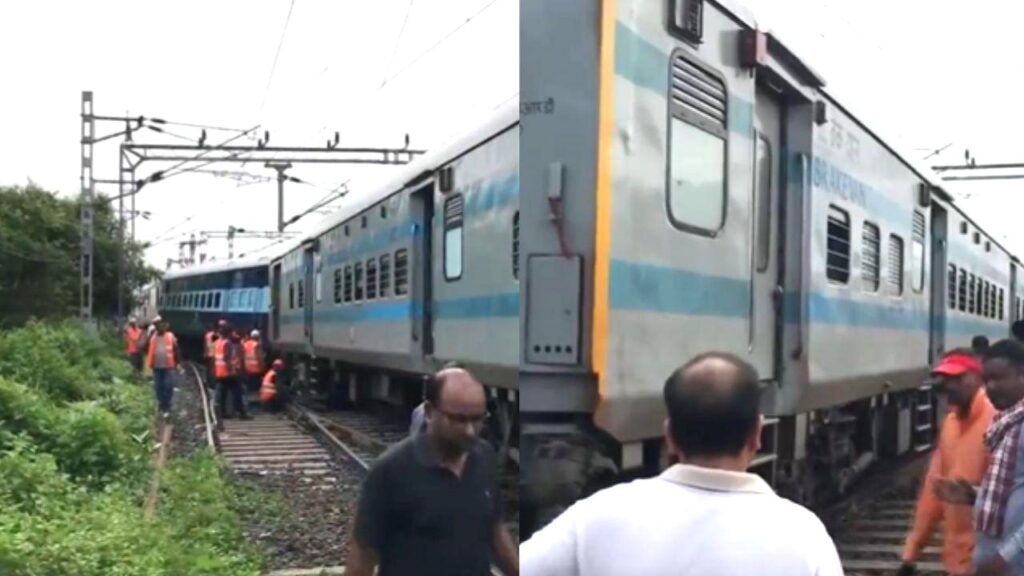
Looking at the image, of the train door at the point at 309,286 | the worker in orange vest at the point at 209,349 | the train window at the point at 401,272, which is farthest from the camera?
the worker in orange vest at the point at 209,349

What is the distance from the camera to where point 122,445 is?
3.42m

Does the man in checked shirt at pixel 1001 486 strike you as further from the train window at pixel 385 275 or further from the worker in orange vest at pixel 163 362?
the worker in orange vest at pixel 163 362

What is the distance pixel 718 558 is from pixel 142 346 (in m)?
1.55

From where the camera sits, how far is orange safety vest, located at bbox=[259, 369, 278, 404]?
2781 mm

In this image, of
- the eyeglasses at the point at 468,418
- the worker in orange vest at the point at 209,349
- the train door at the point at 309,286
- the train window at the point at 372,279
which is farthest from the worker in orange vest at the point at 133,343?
the eyeglasses at the point at 468,418

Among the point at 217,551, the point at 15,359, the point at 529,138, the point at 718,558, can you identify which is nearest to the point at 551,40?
the point at 529,138

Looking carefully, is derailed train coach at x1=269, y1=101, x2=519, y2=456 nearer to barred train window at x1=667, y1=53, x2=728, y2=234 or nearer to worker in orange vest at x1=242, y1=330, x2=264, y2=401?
worker in orange vest at x1=242, y1=330, x2=264, y2=401

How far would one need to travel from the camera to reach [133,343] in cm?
277

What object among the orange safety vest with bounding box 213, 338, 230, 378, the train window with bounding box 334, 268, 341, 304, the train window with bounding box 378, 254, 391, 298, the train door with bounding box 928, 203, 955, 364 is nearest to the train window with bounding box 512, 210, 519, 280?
the train window with bounding box 378, 254, 391, 298

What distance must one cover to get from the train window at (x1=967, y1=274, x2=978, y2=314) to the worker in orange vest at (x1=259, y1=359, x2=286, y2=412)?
160cm

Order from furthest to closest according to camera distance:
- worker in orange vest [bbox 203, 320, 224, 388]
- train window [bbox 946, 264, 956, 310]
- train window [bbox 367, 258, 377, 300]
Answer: train window [bbox 946, 264, 956, 310]
worker in orange vest [bbox 203, 320, 224, 388]
train window [bbox 367, 258, 377, 300]

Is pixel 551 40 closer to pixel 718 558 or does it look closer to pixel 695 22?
pixel 695 22

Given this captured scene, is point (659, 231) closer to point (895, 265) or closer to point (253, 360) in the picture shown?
point (895, 265)

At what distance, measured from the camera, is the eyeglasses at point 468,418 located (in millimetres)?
1846
